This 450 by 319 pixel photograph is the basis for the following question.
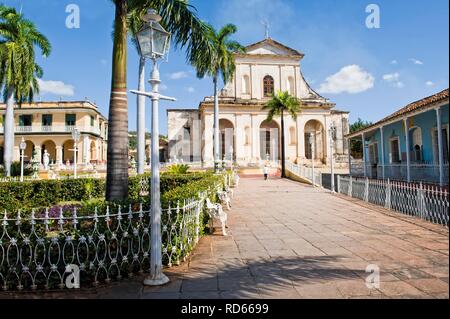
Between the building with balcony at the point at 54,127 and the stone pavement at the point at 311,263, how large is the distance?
33666 millimetres

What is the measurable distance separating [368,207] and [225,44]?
1717 centimetres

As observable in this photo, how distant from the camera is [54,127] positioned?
35.8 meters

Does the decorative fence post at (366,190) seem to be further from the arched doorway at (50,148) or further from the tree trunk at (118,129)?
the arched doorway at (50,148)

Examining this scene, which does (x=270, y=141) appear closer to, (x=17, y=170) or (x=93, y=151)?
(x=93, y=151)

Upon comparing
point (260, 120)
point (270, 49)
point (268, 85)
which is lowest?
point (260, 120)

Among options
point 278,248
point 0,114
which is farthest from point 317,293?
point 0,114

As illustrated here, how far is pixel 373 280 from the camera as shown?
3521 mm

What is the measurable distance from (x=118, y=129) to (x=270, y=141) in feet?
102

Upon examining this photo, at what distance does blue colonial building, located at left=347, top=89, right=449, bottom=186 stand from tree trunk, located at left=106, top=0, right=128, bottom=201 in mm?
10216

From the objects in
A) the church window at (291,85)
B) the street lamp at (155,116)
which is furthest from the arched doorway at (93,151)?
the street lamp at (155,116)

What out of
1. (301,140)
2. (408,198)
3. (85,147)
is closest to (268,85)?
(301,140)

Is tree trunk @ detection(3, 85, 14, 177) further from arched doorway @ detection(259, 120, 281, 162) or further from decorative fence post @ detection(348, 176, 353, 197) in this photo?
arched doorway @ detection(259, 120, 281, 162)

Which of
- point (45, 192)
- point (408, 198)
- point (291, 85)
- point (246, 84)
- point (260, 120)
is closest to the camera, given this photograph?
point (408, 198)
